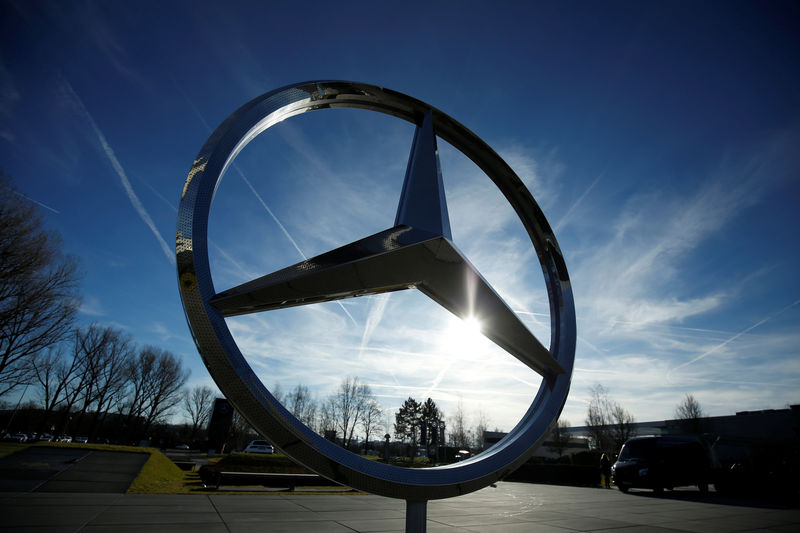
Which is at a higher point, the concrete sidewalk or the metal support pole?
the metal support pole

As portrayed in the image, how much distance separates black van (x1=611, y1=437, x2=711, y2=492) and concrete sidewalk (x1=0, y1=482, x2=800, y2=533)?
3.49 metres

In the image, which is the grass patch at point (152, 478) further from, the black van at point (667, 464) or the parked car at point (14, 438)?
the parked car at point (14, 438)

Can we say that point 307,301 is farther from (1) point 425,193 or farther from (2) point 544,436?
(2) point 544,436

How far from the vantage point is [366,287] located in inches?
177

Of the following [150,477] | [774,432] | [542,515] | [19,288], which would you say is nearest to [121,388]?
[19,288]

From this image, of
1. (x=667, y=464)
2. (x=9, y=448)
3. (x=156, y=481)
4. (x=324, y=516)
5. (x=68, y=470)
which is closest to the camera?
(x=324, y=516)

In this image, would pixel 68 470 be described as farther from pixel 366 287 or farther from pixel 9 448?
pixel 366 287

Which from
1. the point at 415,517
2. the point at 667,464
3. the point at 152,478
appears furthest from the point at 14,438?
the point at 667,464

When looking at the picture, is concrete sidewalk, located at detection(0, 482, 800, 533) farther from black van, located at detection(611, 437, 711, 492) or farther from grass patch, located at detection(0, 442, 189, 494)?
black van, located at detection(611, 437, 711, 492)

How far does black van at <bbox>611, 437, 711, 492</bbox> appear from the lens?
541 inches

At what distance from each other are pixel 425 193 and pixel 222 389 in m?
3.58

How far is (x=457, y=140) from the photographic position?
23.4 ft

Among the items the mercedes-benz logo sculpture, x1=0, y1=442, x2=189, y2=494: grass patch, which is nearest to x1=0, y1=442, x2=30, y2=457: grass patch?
x1=0, y1=442, x2=189, y2=494: grass patch

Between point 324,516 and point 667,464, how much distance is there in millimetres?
13375
